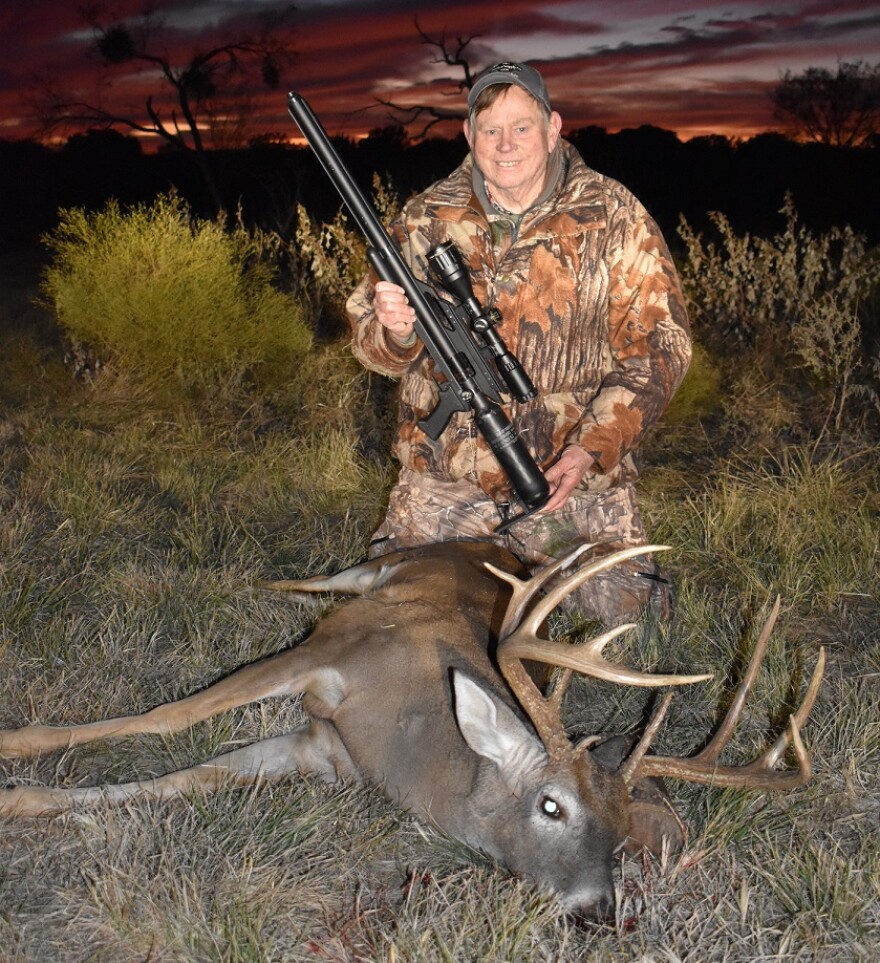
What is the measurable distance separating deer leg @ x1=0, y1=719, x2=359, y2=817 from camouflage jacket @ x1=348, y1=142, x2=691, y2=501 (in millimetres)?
1419

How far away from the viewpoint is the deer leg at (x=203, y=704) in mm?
3316

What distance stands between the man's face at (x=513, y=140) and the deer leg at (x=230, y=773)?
2.05 meters

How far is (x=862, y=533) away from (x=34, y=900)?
3484 mm

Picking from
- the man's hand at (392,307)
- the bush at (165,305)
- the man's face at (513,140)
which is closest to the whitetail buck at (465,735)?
the man's hand at (392,307)

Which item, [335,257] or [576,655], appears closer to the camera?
[576,655]

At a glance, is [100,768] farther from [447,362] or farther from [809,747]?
[809,747]

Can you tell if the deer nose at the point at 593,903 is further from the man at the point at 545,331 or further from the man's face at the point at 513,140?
the man's face at the point at 513,140

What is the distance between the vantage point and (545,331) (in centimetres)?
435

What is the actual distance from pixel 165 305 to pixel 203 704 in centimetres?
404

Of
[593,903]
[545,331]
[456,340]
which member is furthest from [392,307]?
[593,903]

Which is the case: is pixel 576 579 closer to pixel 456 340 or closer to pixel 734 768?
pixel 734 768

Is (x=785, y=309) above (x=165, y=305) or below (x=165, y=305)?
below

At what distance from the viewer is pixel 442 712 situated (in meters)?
3.27

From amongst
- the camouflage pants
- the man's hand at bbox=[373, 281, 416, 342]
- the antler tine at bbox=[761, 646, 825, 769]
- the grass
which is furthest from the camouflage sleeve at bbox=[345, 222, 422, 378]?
the antler tine at bbox=[761, 646, 825, 769]
